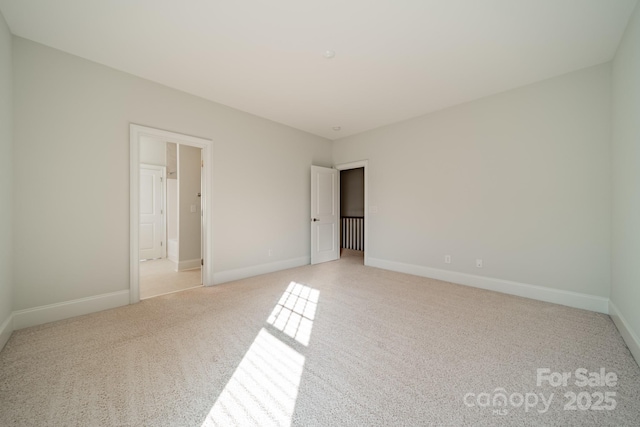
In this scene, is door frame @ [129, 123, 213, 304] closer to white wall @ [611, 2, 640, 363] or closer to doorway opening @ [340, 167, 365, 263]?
doorway opening @ [340, 167, 365, 263]

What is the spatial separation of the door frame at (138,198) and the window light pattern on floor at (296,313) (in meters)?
1.33

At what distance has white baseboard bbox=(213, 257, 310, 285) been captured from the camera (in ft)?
12.5

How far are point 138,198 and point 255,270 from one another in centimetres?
200

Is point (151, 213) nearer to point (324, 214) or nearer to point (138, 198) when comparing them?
point (138, 198)

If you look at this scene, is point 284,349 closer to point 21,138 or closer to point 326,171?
point 21,138

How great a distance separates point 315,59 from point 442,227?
121 inches

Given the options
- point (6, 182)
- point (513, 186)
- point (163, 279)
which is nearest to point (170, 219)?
point (163, 279)

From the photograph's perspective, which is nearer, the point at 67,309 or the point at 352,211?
the point at 67,309

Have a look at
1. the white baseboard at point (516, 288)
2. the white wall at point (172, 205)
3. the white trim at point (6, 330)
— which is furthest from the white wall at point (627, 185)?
the white wall at point (172, 205)

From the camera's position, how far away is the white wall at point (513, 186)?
284 cm

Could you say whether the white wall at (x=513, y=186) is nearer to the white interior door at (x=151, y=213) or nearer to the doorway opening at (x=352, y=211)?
the doorway opening at (x=352, y=211)

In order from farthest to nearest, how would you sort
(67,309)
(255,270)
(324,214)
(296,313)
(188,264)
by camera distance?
(324,214)
(188,264)
(255,270)
(296,313)
(67,309)

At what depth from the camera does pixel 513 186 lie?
3354 mm

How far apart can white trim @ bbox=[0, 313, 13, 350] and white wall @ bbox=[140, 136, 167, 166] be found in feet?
13.5
